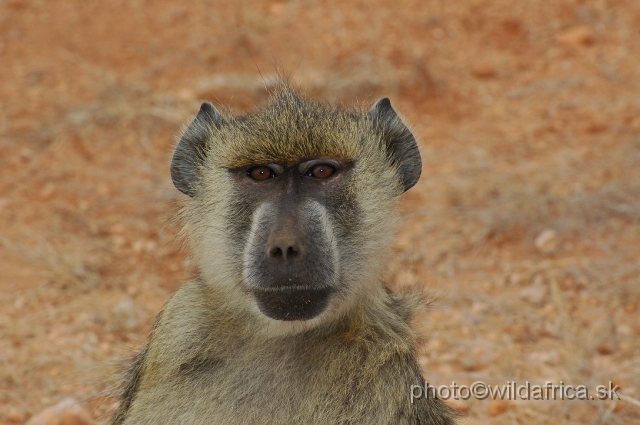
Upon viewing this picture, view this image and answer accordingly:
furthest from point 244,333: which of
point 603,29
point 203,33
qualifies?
point 603,29

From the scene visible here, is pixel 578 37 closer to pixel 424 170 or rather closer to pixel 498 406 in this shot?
pixel 424 170

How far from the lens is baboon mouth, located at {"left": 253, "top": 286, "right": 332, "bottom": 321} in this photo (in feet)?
9.80

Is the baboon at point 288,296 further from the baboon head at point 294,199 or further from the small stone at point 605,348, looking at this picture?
the small stone at point 605,348

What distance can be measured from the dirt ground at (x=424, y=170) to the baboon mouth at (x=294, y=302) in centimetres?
90

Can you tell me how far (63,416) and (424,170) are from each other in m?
4.10

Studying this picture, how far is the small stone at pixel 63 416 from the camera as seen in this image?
411cm

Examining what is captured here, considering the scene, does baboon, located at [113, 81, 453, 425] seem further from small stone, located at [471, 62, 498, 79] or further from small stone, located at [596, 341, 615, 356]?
small stone, located at [471, 62, 498, 79]

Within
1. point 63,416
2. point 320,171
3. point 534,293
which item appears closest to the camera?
point 320,171

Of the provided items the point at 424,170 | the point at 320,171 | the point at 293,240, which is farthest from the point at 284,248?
the point at 424,170

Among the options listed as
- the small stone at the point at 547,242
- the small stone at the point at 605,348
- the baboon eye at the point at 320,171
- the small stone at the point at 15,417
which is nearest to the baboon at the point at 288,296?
the baboon eye at the point at 320,171

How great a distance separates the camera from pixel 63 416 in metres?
4.12

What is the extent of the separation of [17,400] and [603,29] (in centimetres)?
700

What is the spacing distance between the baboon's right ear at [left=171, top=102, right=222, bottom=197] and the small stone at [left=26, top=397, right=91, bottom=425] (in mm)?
1396

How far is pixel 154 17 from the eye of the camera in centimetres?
889
